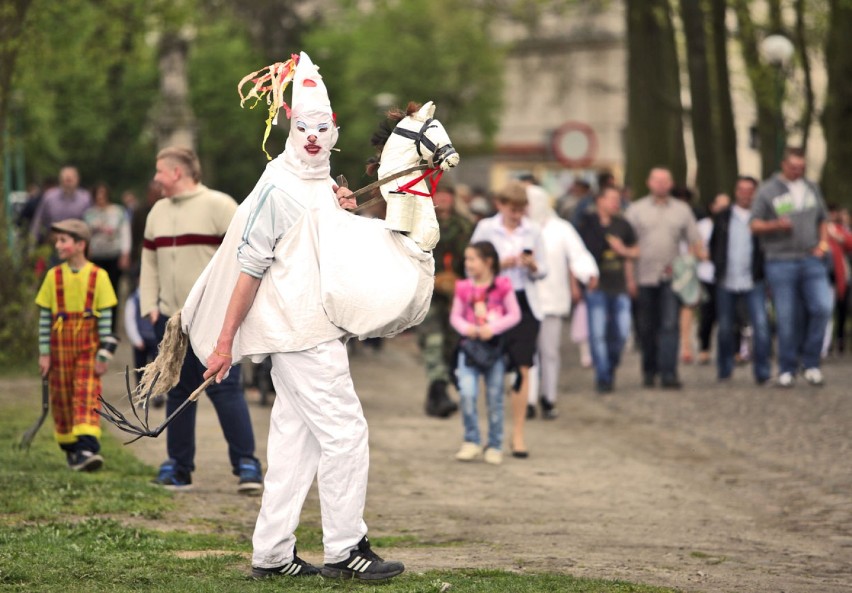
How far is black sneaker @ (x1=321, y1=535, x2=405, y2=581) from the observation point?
7496 mm

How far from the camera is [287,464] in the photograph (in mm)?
7605

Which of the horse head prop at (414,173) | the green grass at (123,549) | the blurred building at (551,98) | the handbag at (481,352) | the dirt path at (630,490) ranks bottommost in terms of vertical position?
the dirt path at (630,490)

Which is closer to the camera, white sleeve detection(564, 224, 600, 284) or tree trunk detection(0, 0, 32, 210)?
white sleeve detection(564, 224, 600, 284)

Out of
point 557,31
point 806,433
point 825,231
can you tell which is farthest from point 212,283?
point 557,31

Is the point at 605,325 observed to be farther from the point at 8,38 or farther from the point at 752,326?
the point at 8,38

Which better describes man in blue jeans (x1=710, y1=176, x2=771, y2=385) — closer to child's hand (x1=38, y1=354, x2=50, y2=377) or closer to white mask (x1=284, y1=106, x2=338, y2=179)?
Answer: child's hand (x1=38, y1=354, x2=50, y2=377)

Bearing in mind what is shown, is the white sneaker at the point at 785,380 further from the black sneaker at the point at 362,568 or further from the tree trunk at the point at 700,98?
the black sneaker at the point at 362,568

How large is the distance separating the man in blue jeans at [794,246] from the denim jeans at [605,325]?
1409mm

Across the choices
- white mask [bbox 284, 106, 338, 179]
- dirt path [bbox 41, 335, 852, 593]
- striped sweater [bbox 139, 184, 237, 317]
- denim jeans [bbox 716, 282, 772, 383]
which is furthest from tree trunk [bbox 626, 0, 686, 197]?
white mask [bbox 284, 106, 338, 179]

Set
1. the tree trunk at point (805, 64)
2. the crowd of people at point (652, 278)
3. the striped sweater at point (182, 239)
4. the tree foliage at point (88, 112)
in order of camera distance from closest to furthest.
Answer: the striped sweater at point (182, 239)
the crowd of people at point (652, 278)
the tree foliage at point (88, 112)
the tree trunk at point (805, 64)

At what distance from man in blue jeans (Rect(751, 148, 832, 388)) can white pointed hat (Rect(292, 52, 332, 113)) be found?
909 centimetres

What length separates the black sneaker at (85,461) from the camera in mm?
10789

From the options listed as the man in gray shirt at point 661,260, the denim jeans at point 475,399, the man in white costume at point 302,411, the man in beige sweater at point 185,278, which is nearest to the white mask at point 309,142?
the man in white costume at point 302,411

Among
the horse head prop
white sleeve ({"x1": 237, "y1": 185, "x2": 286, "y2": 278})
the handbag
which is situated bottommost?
the handbag
